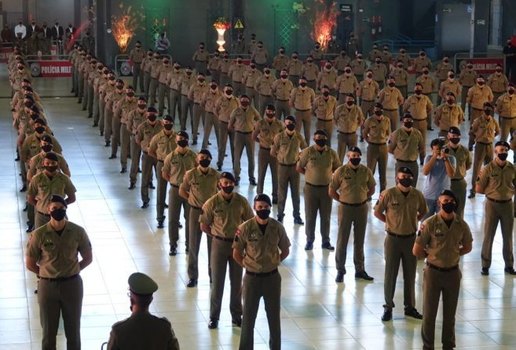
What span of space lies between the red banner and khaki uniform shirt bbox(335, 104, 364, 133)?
1857 centimetres

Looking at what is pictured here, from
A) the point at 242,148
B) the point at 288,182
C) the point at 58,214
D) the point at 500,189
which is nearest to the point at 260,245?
the point at 58,214

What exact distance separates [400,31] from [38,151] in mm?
33526

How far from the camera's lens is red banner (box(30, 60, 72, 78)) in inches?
1521

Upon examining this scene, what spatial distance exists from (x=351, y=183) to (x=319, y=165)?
1524 mm

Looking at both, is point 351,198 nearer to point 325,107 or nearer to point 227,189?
point 227,189

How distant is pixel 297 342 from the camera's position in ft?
41.6

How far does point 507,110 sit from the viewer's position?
23984mm

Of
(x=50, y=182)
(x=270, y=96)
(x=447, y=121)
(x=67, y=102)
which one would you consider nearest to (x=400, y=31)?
(x=67, y=102)

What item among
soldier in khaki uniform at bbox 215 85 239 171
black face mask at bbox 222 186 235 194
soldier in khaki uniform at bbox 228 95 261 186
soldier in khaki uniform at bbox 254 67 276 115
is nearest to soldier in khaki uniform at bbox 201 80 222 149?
soldier in khaki uniform at bbox 215 85 239 171

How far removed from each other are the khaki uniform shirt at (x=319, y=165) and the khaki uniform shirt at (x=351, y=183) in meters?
1.22

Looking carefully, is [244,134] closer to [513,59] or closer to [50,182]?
[50,182]

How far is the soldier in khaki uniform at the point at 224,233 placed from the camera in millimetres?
12906

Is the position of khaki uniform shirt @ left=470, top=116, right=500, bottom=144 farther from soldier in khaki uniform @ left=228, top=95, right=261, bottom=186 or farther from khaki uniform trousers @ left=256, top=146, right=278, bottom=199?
soldier in khaki uniform @ left=228, top=95, right=261, bottom=186

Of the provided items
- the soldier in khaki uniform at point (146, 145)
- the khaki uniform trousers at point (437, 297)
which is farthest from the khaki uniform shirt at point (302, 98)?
the khaki uniform trousers at point (437, 297)
